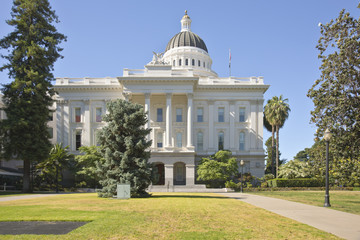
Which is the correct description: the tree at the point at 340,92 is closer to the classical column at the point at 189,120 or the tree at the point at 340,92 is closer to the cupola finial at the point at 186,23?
the classical column at the point at 189,120

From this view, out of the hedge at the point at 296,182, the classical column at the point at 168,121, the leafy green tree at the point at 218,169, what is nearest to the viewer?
the leafy green tree at the point at 218,169

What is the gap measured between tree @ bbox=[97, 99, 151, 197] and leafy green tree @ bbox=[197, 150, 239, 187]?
18999mm

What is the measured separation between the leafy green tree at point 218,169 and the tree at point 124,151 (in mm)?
18999

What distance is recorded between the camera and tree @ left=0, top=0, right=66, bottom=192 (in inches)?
1298

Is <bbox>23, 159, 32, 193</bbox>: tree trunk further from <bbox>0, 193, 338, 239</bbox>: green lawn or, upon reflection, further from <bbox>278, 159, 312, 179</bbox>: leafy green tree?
<bbox>278, 159, 312, 179</bbox>: leafy green tree

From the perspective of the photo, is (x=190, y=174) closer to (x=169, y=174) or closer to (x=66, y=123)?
(x=169, y=174)

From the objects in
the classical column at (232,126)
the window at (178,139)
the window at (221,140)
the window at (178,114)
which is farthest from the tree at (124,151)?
the classical column at (232,126)

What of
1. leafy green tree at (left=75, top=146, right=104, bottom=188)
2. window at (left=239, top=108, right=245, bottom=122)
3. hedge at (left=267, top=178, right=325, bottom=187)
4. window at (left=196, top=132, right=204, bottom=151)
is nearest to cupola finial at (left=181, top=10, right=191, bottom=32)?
window at (left=239, top=108, right=245, bottom=122)

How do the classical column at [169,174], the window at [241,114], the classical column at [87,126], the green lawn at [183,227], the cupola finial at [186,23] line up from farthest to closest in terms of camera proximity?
the cupola finial at [186,23], the window at [241,114], the classical column at [87,126], the classical column at [169,174], the green lawn at [183,227]

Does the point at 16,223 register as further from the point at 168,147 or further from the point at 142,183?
the point at 168,147

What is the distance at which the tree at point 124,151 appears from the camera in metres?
23.5

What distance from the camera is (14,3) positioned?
115 ft

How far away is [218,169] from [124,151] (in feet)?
67.5

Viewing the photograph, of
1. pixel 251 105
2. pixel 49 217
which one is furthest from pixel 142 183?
pixel 251 105
